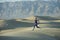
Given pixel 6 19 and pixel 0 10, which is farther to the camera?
pixel 0 10

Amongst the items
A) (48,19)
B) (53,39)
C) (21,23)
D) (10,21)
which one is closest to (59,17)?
(48,19)

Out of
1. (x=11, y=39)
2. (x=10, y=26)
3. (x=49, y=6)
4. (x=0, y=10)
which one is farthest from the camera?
(x=49, y=6)

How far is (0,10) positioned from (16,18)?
1.94 metres

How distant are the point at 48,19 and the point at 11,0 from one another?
4.62 m

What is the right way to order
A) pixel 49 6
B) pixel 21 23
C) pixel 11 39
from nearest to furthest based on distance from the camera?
pixel 11 39
pixel 21 23
pixel 49 6

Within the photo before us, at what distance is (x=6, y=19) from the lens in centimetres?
1455

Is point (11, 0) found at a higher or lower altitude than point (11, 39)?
higher

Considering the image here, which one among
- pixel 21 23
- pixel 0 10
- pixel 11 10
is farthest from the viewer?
pixel 11 10

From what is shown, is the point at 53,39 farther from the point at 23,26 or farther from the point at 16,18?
the point at 16,18

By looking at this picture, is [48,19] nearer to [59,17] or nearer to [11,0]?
[59,17]

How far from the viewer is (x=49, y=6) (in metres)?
20.8

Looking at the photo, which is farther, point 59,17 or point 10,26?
point 59,17

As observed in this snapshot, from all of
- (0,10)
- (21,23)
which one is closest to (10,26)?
(21,23)

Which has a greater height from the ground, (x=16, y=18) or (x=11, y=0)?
(x=11, y=0)
